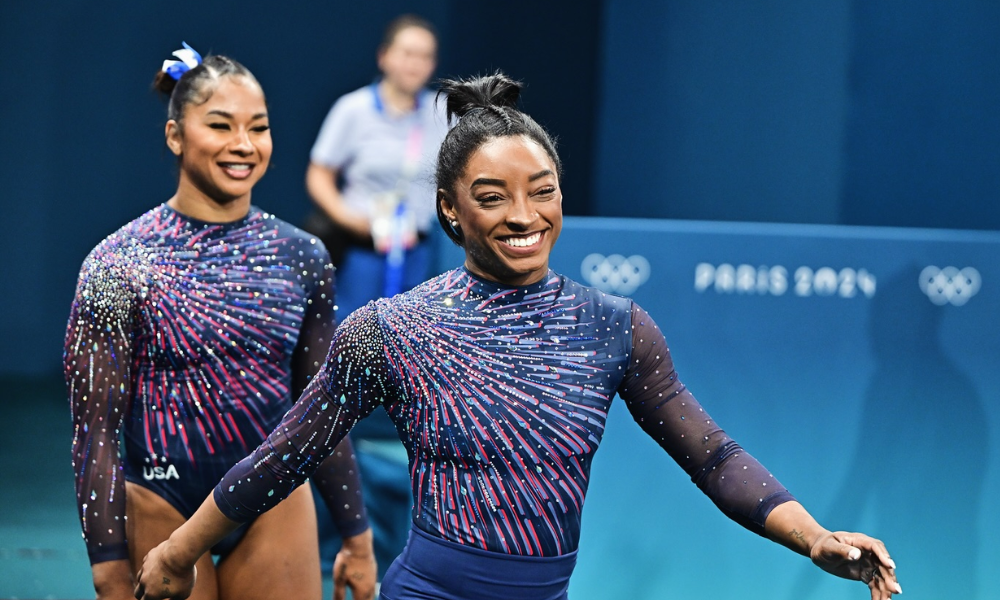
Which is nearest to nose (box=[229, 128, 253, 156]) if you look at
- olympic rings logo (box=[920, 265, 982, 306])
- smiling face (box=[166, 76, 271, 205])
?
smiling face (box=[166, 76, 271, 205])

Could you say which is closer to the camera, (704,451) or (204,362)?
(704,451)

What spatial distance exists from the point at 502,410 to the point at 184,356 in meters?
0.93

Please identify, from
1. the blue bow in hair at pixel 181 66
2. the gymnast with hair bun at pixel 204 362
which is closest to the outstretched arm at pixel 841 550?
the gymnast with hair bun at pixel 204 362

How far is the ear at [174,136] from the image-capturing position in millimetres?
2971

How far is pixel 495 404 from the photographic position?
220 centimetres

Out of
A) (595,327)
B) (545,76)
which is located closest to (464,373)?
(595,327)

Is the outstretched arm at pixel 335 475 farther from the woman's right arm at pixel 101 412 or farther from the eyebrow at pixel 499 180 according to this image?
the eyebrow at pixel 499 180

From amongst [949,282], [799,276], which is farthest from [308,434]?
[949,282]

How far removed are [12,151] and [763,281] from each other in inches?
242

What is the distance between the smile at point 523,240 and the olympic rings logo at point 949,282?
1937mm

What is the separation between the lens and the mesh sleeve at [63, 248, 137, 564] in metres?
2.68

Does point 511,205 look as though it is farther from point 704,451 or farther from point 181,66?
point 181,66

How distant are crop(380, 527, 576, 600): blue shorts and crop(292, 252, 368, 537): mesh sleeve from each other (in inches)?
29.8

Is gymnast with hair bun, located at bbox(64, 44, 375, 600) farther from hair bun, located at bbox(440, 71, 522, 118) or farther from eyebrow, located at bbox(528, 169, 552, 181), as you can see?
eyebrow, located at bbox(528, 169, 552, 181)
